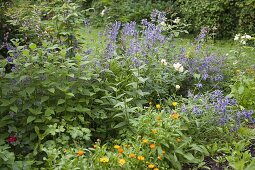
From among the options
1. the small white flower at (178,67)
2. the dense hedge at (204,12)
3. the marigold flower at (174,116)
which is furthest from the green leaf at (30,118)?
the dense hedge at (204,12)

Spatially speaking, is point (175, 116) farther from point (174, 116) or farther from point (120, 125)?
point (120, 125)

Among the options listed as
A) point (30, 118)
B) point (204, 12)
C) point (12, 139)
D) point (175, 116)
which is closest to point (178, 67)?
point (175, 116)

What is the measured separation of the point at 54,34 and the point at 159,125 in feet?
6.87

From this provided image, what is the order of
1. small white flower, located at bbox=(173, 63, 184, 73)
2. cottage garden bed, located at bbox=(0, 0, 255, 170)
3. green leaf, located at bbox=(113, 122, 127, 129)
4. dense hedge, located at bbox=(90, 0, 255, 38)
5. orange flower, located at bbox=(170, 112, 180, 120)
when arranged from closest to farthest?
cottage garden bed, located at bbox=(0, 0, 255, 170) → orange flower, located at bbox=(170, 112, 180, 120) → green leaf, located at bbox=(113, 122, 127, 129) → small white flower, located at bbox=(173, 63, 184, 73) → dense hedge, located at bbox=(90, 0, 255, 38)

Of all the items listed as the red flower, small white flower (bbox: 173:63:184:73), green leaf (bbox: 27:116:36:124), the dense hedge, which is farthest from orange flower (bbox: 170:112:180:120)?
the dense hedge

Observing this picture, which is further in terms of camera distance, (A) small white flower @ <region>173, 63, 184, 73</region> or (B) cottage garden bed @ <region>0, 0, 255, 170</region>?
(A) small white flower @ <region>173, 63, 184, 73</region>

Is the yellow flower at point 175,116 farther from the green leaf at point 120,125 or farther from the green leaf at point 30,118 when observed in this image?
the green leaf at point 30,118

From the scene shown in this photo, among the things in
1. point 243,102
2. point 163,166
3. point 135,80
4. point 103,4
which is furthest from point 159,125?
point 103,4

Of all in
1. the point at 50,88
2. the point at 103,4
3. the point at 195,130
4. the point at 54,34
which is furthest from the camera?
the point at 103,4

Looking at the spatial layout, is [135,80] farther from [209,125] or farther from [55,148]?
[55,148]

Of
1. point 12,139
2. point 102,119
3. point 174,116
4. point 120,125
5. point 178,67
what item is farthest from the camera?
point 178,67

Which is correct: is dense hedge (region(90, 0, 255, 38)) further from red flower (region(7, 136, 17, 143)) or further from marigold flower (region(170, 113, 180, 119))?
red flower (region(7, 136, 17, 143))

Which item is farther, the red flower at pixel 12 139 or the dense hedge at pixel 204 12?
the dense hedge at pixel 204 12

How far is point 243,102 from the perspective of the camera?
4.86m
